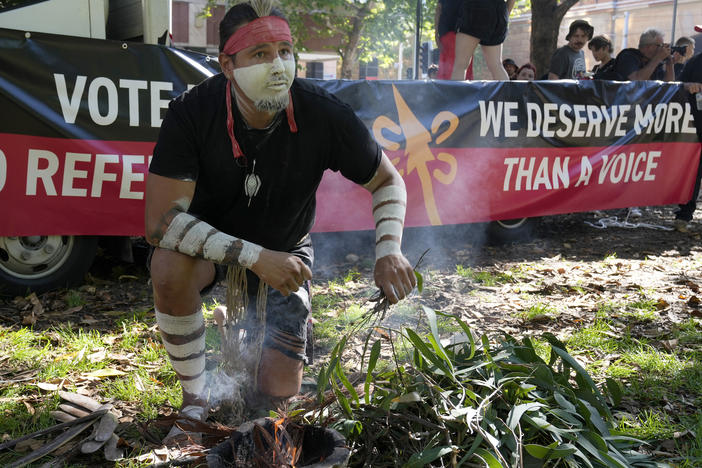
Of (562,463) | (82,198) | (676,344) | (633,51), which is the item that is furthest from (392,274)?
Answer: (633,51)

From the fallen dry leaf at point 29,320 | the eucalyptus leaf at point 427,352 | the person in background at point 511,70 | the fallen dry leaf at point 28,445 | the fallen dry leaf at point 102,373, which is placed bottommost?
the fallen dry leaf at point 28,445

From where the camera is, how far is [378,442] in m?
2.17

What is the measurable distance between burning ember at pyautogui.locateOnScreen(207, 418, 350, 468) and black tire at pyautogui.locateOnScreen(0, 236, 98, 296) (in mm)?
2899

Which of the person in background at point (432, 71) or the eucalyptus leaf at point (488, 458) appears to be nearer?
the eucalyptus leaf at point (488, 458)

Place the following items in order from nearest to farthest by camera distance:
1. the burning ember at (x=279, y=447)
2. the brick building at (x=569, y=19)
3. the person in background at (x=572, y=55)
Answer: the burning ember at (x=279, y=447), the person in background at (x=572, y=55), the brick building at (x=569, y=19)

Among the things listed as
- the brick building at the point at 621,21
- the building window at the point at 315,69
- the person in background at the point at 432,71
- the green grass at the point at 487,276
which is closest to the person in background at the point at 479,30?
the green grass at the point at 487,276

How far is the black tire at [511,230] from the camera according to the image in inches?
237

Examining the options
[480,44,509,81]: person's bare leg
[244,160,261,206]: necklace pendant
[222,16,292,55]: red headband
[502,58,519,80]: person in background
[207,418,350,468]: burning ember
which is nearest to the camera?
[207,418,350,468]: burning ember

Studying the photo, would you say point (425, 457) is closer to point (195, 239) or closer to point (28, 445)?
point (195, 239)

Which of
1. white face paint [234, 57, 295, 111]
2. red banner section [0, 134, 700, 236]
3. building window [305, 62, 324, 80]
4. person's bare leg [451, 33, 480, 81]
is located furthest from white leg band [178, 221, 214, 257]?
building window [305, 62, 324, 80]

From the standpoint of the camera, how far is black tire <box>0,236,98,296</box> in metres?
4.20

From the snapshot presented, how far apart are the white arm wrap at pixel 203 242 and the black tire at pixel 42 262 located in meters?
2.23

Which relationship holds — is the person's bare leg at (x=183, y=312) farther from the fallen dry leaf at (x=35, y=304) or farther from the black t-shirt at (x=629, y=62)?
the black t-shirt at (x=629, y=62)

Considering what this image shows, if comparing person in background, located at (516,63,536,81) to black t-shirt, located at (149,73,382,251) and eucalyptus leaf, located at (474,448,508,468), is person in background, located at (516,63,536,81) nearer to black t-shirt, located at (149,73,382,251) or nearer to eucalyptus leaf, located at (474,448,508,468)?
black t-shirt, located at (149,73,382,251)
